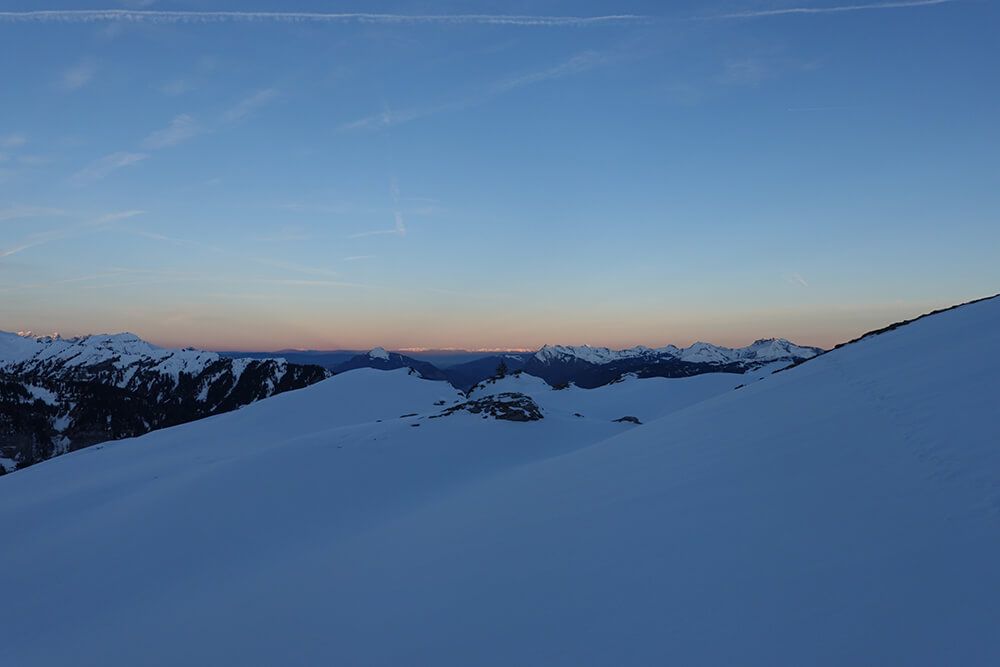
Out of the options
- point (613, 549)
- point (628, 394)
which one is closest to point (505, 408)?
point (613, 549)

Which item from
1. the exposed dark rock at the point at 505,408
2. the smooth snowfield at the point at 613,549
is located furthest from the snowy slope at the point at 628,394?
the smooth snowfield at the point at 613,549

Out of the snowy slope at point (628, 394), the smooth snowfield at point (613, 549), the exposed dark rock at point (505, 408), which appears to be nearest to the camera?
the smooth snowfield at point (613, 549)

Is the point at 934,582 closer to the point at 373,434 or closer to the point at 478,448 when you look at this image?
the point at 478,448

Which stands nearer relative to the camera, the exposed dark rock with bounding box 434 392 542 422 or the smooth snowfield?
the smooth snowfield

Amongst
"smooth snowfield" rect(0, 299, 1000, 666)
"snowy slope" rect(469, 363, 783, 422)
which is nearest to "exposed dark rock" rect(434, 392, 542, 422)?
"smooth snowfield" rect(0, 299, 1000, 666)

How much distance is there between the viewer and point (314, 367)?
191875 mm

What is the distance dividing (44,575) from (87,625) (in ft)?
16.0

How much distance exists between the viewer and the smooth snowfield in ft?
17.3

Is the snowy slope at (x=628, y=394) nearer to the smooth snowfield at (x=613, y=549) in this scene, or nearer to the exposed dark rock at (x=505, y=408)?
the exposed dark rock at (x=505, y=408)

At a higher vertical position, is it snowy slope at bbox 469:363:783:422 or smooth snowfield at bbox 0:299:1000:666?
smooth snowfield at bbox 0:299:1000:666

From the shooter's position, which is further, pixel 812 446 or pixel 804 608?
pixel 812 446

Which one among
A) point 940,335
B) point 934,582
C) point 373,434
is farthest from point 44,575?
point 940,335

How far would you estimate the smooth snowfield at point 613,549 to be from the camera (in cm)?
529

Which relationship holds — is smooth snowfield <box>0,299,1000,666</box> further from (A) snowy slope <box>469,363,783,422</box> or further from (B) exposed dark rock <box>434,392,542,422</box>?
(A) snowy slope <box>469,363,783,422</box>
